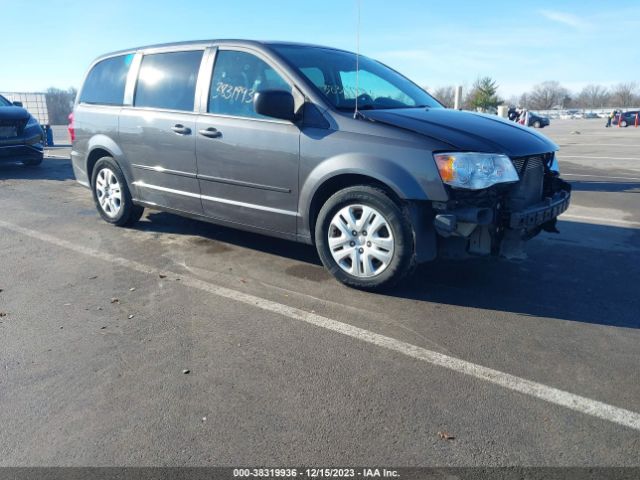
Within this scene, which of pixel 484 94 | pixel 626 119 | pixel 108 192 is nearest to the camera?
pixel 108 192

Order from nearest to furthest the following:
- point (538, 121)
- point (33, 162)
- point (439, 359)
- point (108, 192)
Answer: point (439, 359)
point (108, 192)
point (33, 162)
point (538, 121)

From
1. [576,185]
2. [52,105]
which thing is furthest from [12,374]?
[52,105]

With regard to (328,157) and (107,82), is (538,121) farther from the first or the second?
(328,157)

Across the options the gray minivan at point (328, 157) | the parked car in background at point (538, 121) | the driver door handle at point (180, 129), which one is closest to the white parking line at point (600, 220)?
the gray minivan at point (328, 157)

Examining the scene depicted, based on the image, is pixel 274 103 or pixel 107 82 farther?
pixel 107 82

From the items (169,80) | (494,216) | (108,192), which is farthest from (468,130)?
(108,192)

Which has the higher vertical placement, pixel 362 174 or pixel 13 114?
pixel 13 114

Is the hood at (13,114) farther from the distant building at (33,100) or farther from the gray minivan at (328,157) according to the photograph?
the distant building at (33,100)

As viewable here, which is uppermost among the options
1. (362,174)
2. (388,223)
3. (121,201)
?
(362,174)

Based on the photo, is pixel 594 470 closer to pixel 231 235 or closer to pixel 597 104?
pixel 231 235

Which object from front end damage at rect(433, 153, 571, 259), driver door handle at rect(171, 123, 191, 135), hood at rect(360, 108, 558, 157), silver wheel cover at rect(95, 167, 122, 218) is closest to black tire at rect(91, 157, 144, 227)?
silver wheel cover at rect(95, 167, 122, 218)

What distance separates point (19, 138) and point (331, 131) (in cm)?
963

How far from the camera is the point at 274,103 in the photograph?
3877 millimetres

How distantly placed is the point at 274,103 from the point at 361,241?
127 cm
